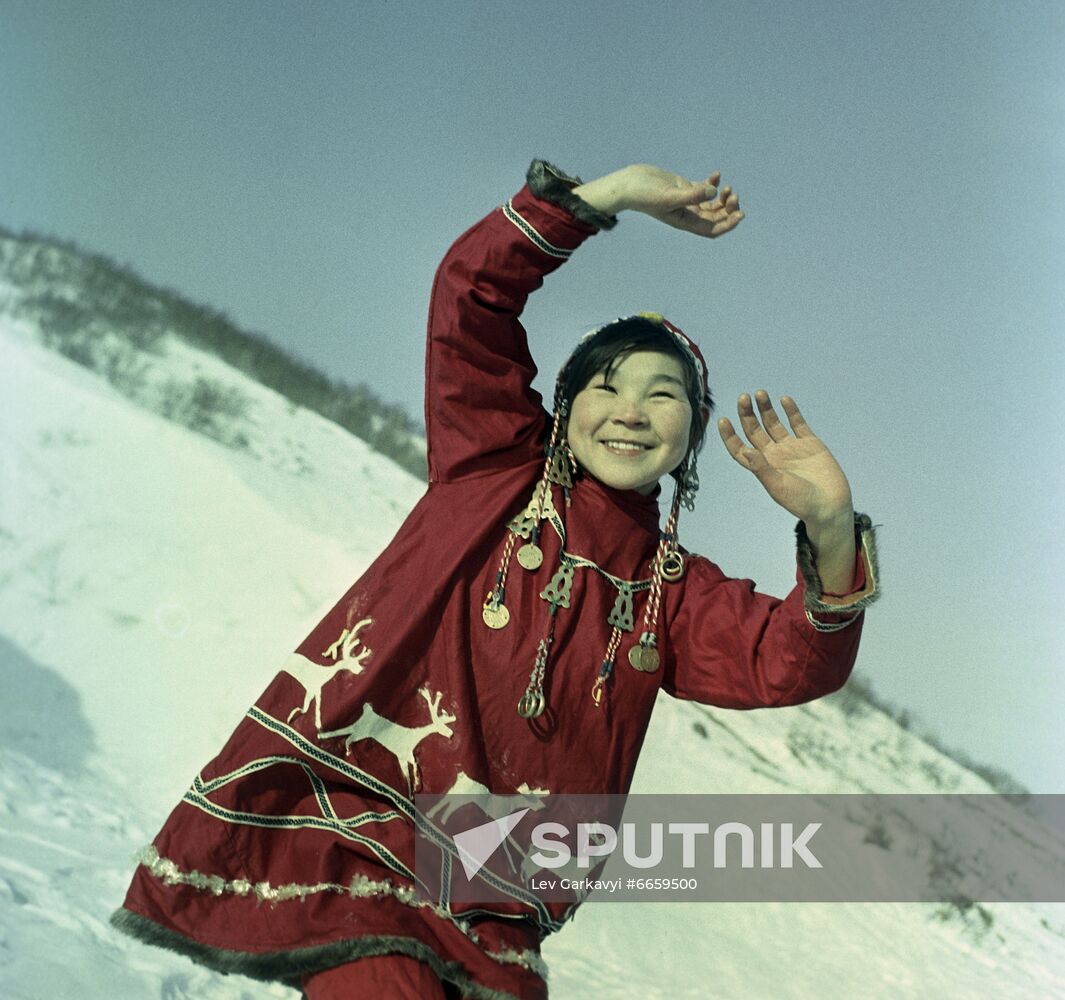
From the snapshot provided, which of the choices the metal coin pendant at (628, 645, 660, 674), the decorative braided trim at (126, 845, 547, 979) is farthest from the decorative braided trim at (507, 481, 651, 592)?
the decorative braided trim at (126, 845, 547, 979)

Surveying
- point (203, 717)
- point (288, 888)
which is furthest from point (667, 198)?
point (203, 717)

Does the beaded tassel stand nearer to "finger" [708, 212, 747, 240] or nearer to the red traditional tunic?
the red traditional tunic

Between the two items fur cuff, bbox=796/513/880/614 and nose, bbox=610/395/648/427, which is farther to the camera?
nose, bbox=610/395/648/427

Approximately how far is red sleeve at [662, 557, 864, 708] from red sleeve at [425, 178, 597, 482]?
1.28 ft

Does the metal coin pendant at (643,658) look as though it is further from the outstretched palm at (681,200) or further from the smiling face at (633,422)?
the outstretched palm at (681,200)

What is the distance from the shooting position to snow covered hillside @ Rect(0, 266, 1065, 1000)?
16.3ft

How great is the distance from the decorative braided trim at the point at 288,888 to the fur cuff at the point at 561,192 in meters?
1.04

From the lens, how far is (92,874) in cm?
471

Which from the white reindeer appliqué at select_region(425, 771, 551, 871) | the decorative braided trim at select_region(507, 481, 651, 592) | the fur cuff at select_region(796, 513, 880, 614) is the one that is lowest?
the white reindeer appliqué at select_region(425, 771, 551, 871)

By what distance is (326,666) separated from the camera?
2244mm

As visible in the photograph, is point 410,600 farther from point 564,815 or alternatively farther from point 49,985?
point 49,985

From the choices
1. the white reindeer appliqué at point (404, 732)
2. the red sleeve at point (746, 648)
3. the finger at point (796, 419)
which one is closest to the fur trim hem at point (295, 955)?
the white reindeer appliqué at point (404, 732)

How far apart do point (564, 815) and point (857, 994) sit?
183 inches

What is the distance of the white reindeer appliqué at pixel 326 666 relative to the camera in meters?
2.22
